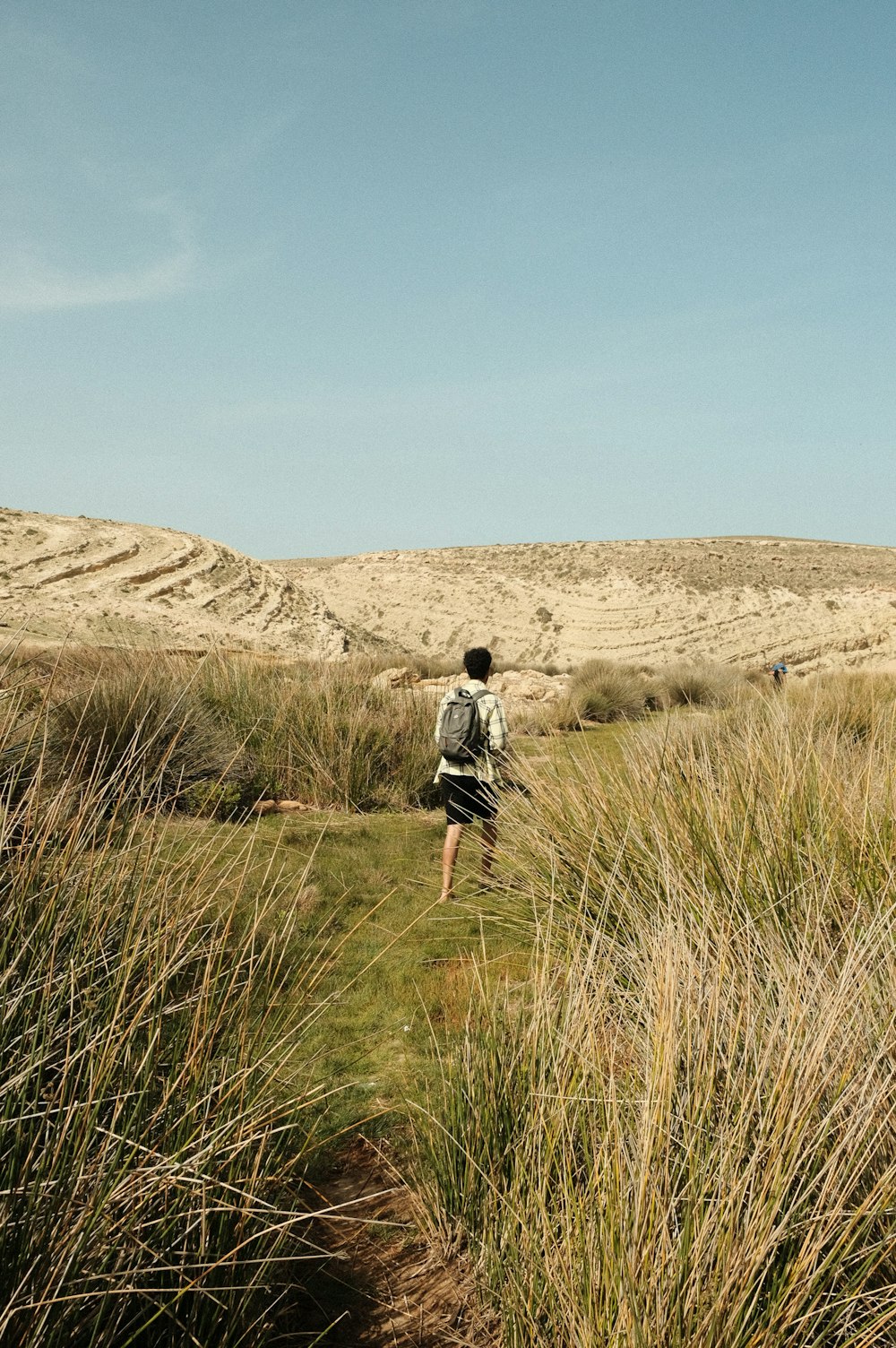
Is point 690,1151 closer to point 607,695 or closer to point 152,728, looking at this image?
point 152,728

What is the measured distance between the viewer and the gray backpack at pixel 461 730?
5566mm

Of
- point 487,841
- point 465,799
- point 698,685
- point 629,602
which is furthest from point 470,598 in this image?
point 487,841

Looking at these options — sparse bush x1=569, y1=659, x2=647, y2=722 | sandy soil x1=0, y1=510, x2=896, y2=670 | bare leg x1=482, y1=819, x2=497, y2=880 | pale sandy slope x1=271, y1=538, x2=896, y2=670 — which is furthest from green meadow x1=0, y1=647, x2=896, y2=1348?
pale sandy slope x1=271, y1=538, x2=896, y2=670

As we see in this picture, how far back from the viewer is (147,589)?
20.4m

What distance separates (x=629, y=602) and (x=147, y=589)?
925 inches

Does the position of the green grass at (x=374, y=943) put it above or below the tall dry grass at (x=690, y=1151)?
below

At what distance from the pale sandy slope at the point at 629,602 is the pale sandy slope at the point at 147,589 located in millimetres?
6719

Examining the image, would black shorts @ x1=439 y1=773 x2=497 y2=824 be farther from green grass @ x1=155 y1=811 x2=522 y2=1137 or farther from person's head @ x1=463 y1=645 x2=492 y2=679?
person's head @ x1=463 y1=645 x2=492 y2=679

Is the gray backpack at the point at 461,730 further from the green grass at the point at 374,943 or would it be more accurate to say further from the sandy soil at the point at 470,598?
the sandy soil at the point at 470,598

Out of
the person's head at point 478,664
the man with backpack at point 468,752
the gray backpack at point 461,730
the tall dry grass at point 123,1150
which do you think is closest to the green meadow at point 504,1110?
the tall dry grass at point 123,1150

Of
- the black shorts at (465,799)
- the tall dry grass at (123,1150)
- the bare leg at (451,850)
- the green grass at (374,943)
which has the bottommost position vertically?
the green grass at (374,943)

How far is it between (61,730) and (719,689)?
13516 mm

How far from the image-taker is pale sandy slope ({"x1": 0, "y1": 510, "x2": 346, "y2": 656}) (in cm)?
1797

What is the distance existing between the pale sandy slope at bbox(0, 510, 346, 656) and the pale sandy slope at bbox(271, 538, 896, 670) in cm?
672
